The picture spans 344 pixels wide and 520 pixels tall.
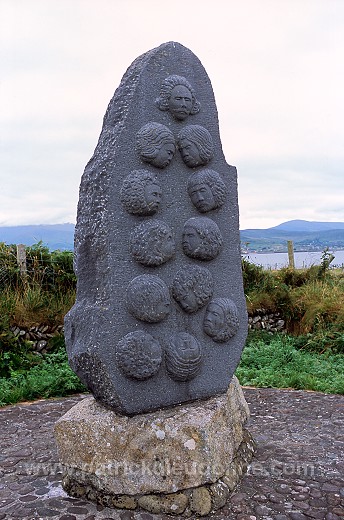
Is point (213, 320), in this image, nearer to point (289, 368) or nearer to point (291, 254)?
point (289, 368)

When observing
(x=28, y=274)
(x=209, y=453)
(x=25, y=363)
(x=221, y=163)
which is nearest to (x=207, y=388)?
(x=209, y=453)

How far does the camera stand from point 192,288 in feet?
11.6

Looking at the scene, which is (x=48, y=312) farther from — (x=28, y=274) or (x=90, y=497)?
(x=90, y=497)

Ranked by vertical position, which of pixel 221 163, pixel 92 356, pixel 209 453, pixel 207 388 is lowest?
pixel 209 453

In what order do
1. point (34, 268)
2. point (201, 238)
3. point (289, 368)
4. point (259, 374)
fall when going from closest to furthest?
point (201, 238) → point (259, 374) → point (289, 368) → point (34, 268)

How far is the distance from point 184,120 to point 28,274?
18.7 feet

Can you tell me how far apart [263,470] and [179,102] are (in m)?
2.37

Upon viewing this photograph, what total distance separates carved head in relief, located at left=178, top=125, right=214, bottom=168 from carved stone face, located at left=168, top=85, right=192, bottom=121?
9 centimetres

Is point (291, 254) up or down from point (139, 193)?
down

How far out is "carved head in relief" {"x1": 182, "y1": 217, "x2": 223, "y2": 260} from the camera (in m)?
3.55

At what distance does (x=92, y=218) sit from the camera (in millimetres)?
3473

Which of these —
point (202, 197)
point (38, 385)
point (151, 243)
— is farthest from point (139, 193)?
point (38, 385)

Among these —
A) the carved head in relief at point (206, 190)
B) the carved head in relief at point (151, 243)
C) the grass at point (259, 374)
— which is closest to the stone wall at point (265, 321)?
the grass at point (259, 374)

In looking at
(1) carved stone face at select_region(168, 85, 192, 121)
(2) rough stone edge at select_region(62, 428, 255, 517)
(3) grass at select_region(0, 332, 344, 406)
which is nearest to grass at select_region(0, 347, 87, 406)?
(3) grass at select_region(0, 332, 344, 406)
